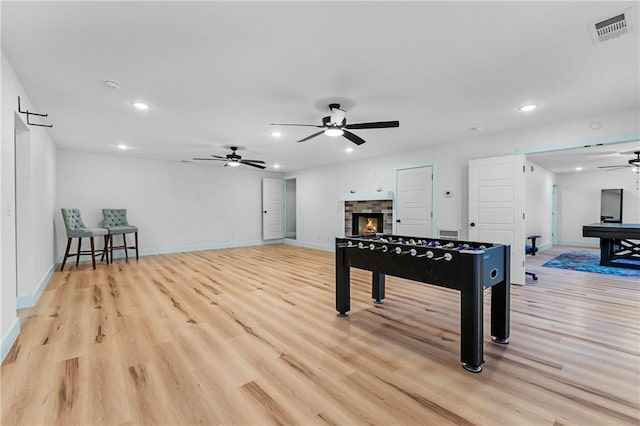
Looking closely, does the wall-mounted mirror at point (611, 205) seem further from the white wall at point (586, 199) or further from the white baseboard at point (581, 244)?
the white baseboard at point (581, 244)

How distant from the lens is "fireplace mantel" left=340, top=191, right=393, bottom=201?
6.46 m

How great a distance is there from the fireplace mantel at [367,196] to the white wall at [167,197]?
11.1ft

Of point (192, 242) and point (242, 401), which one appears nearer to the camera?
point (242, 401)

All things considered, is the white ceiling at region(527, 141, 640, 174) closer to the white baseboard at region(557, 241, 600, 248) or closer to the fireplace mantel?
the white baseboard at region(557, 241, 600, 248)

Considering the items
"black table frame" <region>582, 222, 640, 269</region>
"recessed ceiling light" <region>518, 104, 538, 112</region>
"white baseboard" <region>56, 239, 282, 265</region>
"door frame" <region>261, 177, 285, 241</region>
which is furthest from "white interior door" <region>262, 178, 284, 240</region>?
"black table frame" <region>582, 222, 640, 269</region>

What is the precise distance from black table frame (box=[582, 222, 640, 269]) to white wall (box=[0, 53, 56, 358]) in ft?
29.6

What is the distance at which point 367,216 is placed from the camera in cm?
722

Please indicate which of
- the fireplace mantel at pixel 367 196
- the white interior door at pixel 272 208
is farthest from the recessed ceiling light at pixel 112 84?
the white interior door at pixel 272 208

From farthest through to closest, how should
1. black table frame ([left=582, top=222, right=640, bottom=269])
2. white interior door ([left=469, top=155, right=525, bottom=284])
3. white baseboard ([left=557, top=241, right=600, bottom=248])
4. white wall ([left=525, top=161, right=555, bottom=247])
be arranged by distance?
white baseboard ([left=557, top=241, right=600, bottom=248])
white wall ([left=525, top=161, right=555, bottom=247])
black table frame ([left=582, top=222, right=640, bottom=269])
white interior door ([left=469, top=155, right=525, bottom=284])

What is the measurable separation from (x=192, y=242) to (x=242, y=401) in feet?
23.0

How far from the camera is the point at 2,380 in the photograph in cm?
195

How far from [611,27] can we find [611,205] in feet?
30.1

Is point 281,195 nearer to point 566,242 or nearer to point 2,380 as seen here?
A: point 2,380

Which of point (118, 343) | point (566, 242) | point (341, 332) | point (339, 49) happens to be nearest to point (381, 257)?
point (341, 332)
